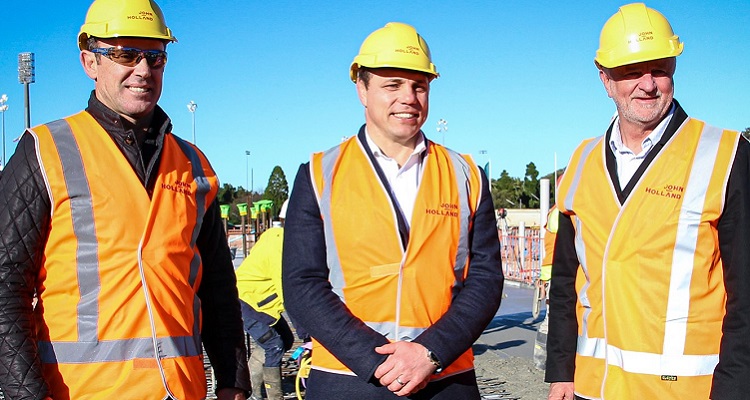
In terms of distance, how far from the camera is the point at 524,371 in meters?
9.21

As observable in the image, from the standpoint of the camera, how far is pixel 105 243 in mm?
2752

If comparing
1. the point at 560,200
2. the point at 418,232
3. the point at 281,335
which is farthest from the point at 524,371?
the point at 418,232

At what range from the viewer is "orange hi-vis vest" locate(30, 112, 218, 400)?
2.72m

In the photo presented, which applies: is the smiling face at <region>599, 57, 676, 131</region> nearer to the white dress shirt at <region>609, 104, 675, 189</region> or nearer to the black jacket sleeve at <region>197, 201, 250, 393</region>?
the white dress shirt at <region>609, 104, 675, 189</region>

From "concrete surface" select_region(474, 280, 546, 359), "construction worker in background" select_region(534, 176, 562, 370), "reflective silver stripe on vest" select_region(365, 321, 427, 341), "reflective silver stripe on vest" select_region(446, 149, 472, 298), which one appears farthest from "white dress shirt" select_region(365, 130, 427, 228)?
"concrete surface" select_region(474, 280, 546, 359)

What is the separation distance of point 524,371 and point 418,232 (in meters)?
6.58

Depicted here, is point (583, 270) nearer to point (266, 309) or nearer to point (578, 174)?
point (578, 174)

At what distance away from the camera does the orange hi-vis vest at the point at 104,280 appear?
272cm

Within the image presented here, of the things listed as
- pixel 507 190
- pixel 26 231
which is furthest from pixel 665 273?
pixel 507 190

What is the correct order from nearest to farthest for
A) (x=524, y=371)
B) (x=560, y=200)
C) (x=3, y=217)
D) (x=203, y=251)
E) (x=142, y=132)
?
(x=3, y=217) → (x=142, y=132) → (x=203, y=251) → (x=560, y=200) → (x=524, y=371)

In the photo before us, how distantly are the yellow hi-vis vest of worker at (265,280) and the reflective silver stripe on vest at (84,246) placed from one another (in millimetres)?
4877

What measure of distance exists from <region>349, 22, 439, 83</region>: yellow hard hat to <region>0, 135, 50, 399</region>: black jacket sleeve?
1326 millimetres

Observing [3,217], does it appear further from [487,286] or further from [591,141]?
[591,141]

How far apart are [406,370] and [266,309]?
4922 millimetres
